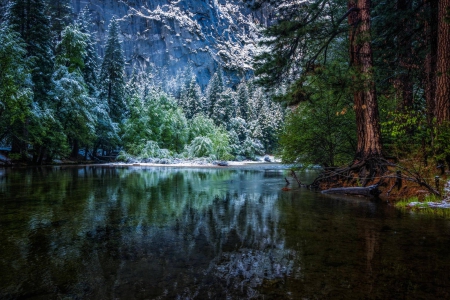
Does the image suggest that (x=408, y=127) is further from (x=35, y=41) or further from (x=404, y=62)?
(x=35, y=41)

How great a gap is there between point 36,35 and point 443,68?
3287 cm

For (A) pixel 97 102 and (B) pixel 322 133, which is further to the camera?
(A) pixel 97 102

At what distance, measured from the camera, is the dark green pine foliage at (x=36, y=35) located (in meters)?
25.8

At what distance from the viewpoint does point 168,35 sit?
11994 cm

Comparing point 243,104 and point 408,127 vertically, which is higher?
point 243,104

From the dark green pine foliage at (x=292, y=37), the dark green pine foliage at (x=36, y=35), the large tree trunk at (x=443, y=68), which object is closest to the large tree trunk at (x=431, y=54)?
the large tree trunk at (x=443, y=68)

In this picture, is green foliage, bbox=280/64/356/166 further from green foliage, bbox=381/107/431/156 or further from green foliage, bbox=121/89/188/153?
green foliage, bbox=121/89/188/153

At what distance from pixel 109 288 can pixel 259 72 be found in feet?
25.4

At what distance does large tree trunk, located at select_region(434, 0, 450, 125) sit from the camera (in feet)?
23.8

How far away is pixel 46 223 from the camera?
484 centimetres

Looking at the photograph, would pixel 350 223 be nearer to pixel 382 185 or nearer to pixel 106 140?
pixel 382 185

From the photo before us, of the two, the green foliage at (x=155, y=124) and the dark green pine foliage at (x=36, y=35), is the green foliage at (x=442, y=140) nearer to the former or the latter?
the dark green pine foliage at (x=36, y=35)

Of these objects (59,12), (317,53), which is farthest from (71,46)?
(317,53)

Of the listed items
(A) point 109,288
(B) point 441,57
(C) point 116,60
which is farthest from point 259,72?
(C) point 116,60
